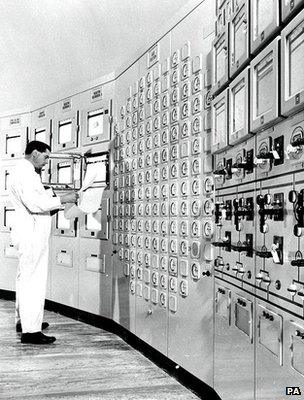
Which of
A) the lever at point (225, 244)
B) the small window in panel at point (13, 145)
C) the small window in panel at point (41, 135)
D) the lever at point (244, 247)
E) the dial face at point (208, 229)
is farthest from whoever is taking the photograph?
the small window in panel at point (13, 145)

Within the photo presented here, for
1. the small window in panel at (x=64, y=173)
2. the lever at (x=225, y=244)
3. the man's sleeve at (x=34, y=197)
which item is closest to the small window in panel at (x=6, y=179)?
the small window in panel at (x=64, y=173)

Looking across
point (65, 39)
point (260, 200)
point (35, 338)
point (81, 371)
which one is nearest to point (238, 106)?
point (260, 200)

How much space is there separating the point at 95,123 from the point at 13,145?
5.09 feet

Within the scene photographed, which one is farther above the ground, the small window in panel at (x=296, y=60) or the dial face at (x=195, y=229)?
the small window in panel at (x=296, y=60)

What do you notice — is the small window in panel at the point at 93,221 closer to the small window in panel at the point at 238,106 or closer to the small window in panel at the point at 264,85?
the small window in panel at the point at 238,106

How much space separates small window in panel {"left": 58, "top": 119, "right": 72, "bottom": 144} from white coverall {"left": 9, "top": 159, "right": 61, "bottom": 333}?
3.81 ft

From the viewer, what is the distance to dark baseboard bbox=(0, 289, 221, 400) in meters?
2.64

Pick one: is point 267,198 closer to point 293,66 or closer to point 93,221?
point 293,66

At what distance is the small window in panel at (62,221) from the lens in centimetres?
477

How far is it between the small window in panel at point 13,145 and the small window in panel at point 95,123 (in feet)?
4.37

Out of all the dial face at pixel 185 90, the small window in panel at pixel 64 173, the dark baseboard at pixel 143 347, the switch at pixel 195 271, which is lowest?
the dark baseboard at pixel 143 347

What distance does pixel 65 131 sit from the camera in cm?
487

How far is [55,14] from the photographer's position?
4.65 metres

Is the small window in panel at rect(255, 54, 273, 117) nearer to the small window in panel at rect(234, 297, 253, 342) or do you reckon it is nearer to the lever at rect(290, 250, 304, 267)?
the lever at rect(290, 250, 304, 267)
